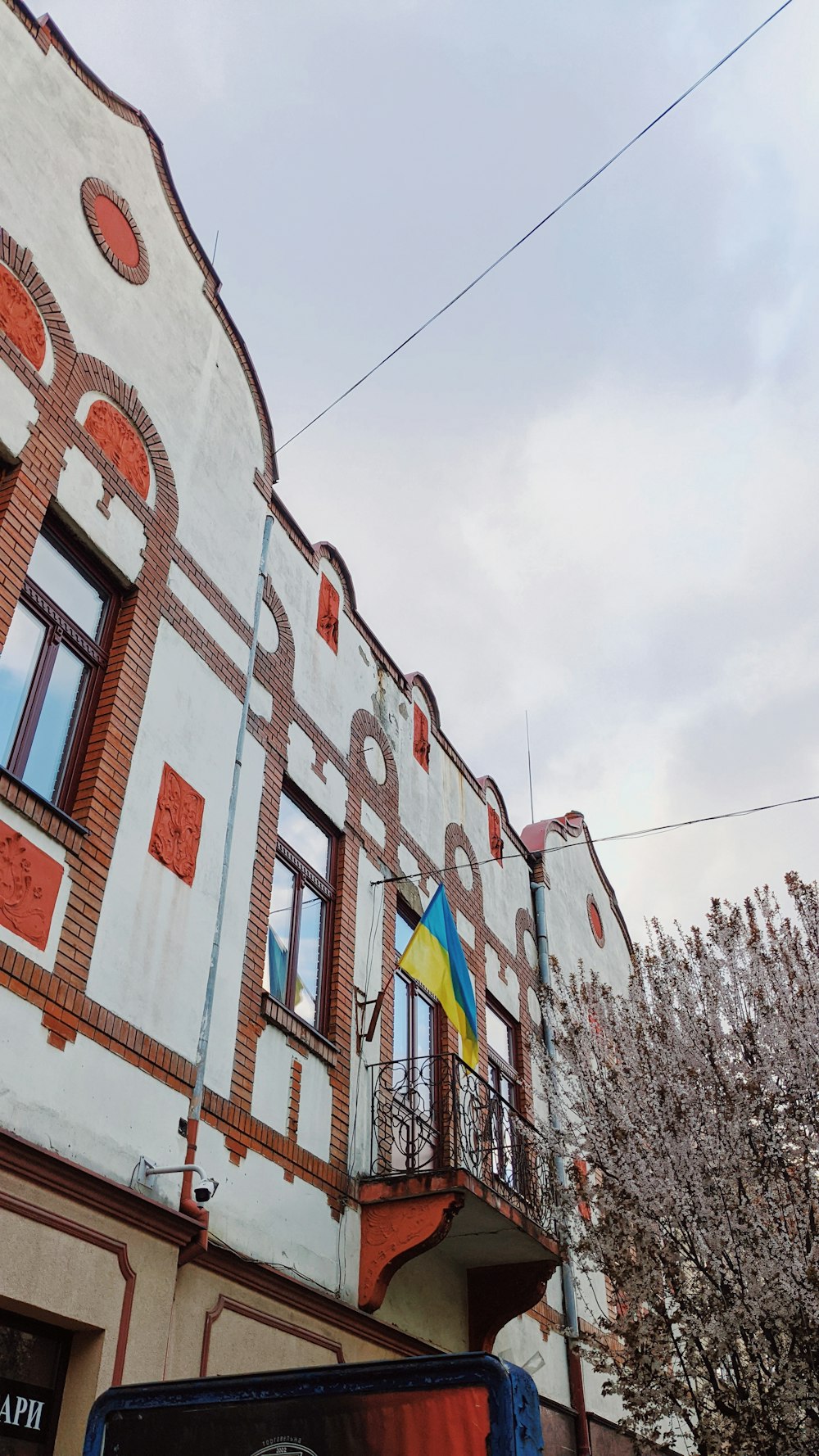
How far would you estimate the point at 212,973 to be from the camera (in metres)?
8.88

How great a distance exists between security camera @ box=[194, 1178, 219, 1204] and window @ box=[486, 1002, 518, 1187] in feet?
13.5

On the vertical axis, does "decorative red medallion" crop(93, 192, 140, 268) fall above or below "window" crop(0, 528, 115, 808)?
above

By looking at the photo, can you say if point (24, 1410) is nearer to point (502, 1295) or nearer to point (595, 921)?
point (502, 1295)

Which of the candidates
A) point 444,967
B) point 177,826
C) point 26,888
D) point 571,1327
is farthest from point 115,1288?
point 571,1327

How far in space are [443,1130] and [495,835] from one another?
6.30 meters

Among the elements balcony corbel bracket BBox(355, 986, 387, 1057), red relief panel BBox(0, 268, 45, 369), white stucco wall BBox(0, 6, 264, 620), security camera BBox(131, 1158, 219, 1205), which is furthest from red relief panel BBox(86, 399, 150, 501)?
security camera BBox(131, 1158, 219, 1205)

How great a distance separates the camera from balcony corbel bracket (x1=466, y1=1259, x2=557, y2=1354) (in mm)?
11961

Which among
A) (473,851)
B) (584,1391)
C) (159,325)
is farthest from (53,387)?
(584,1391)

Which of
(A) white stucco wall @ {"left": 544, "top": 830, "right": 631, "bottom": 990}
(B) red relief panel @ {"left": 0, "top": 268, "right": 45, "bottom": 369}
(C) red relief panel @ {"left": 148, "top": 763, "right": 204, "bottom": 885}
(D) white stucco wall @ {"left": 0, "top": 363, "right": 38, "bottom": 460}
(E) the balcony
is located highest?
(A) white stucco wall @ {"left": 544, "top": 830, "right": 631, "bottom": 990}

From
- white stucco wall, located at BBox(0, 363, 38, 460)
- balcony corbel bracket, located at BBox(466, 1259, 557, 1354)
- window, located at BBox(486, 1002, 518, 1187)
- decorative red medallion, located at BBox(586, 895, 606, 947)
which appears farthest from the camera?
decorative red medallion, located at BBox(586, 895, 606, 947)

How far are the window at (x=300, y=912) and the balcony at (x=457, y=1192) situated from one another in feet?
3.48

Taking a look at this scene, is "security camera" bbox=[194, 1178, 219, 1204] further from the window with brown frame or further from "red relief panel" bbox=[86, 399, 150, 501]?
"red relief panel" bbox=[86, 399, 150, 501]

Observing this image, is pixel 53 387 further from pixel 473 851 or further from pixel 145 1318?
pixel 473 851

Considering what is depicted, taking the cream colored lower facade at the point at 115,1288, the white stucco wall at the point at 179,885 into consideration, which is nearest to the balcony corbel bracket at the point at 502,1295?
the cream colored lower facade at the point at 115,1288
